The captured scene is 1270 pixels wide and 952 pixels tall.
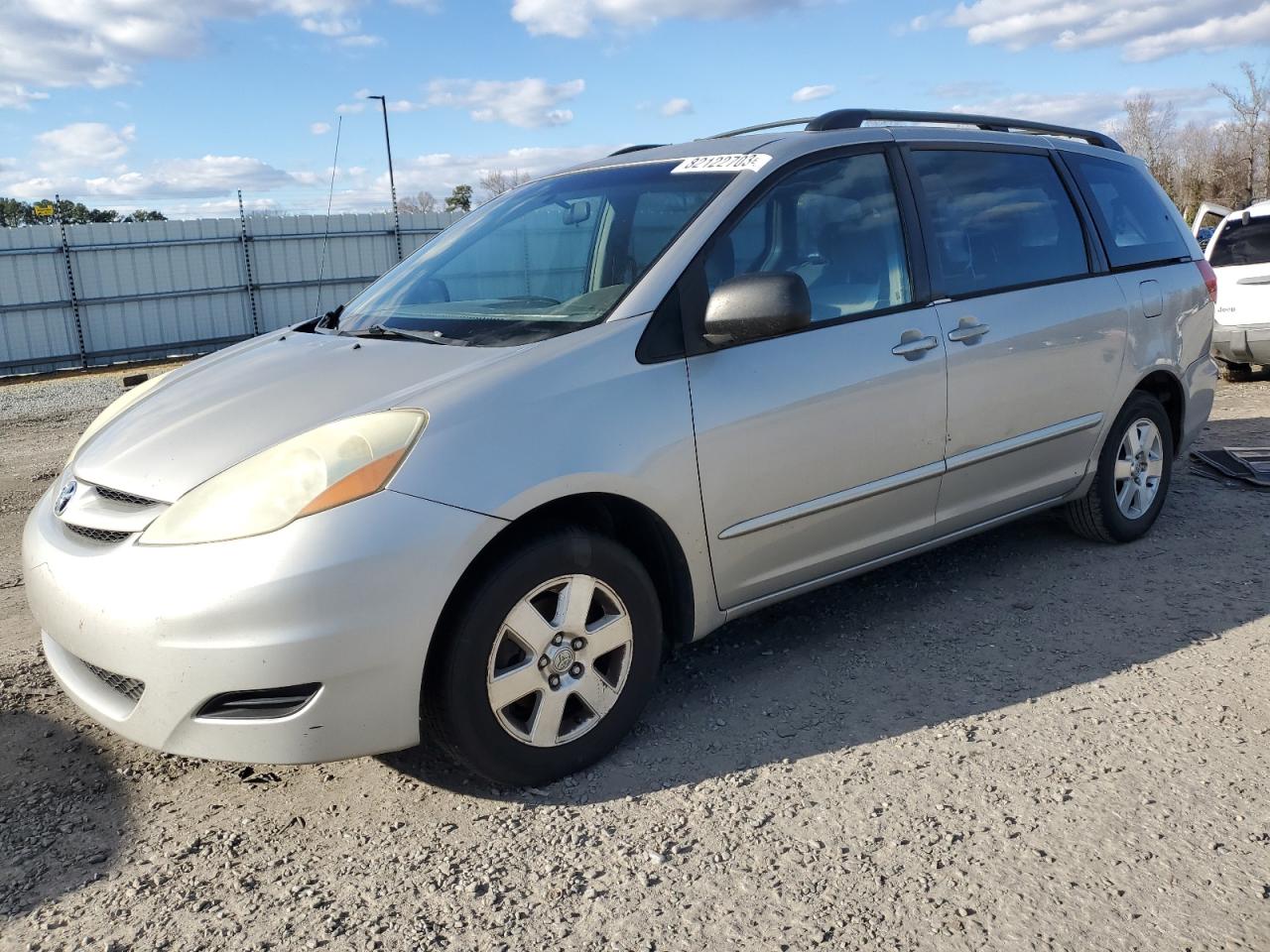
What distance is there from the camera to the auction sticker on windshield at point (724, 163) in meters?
3.44

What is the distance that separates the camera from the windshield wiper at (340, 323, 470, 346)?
10.5 feet

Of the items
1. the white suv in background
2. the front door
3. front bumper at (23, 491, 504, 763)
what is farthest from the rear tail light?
the white suv in background

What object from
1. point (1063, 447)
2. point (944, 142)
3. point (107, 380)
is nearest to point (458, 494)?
point (944, 142)

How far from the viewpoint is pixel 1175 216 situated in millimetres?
5184

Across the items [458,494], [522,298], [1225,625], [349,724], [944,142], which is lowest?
[1225,625]

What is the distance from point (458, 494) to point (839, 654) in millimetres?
1756

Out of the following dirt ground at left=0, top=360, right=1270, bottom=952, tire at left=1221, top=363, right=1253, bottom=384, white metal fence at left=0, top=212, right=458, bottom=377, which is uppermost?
white metal fence at left=0, top=212, right=458, bottom=377

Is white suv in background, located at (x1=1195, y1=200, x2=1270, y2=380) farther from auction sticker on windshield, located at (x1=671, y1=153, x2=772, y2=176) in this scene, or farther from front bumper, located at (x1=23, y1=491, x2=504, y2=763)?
front bumper, located at (x1=23, y1=491, x2=504, y2=763)

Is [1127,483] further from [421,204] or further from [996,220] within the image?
[421,204]

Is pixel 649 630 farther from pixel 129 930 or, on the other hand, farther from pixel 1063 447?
pixel 1063 447

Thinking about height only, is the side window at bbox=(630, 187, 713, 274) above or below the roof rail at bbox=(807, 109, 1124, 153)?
below

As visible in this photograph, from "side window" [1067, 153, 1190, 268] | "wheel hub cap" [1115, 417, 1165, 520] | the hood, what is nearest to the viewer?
the hood

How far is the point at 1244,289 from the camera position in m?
9.15

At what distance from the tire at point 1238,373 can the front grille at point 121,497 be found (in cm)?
1006
